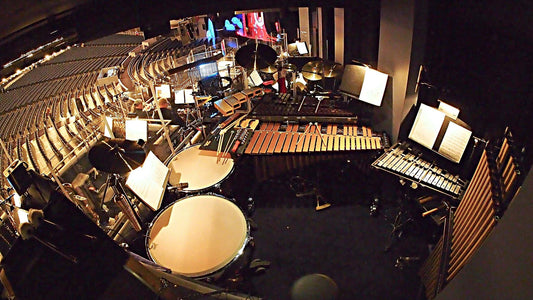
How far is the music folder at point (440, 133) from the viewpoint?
417cm

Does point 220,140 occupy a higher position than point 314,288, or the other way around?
point 220,140

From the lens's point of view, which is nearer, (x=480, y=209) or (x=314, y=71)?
(x=480, y=209)

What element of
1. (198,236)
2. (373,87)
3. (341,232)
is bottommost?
(341,232)

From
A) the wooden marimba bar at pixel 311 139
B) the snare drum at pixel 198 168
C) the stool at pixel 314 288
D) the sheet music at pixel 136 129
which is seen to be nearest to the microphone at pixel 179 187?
the snare drum at pixel 198 168

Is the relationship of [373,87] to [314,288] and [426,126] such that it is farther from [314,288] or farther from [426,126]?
[314,288]

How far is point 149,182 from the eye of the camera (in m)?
3.98

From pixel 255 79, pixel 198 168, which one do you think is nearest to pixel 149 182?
pixel 198 168

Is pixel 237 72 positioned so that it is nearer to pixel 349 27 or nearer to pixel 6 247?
pixel 349 27

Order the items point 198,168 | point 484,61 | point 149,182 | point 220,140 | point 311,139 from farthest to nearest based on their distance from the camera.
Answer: point 220,140 → point 311,139 → point 198,168 → point 149,182 → point 484,61

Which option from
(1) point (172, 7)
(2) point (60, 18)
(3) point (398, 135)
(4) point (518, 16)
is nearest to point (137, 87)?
(1) point (172, 7)

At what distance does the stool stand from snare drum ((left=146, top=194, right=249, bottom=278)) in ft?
4.40

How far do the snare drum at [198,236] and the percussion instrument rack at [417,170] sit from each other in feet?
7.34

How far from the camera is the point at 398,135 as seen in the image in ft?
17.4

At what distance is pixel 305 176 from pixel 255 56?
2573 millimetres
